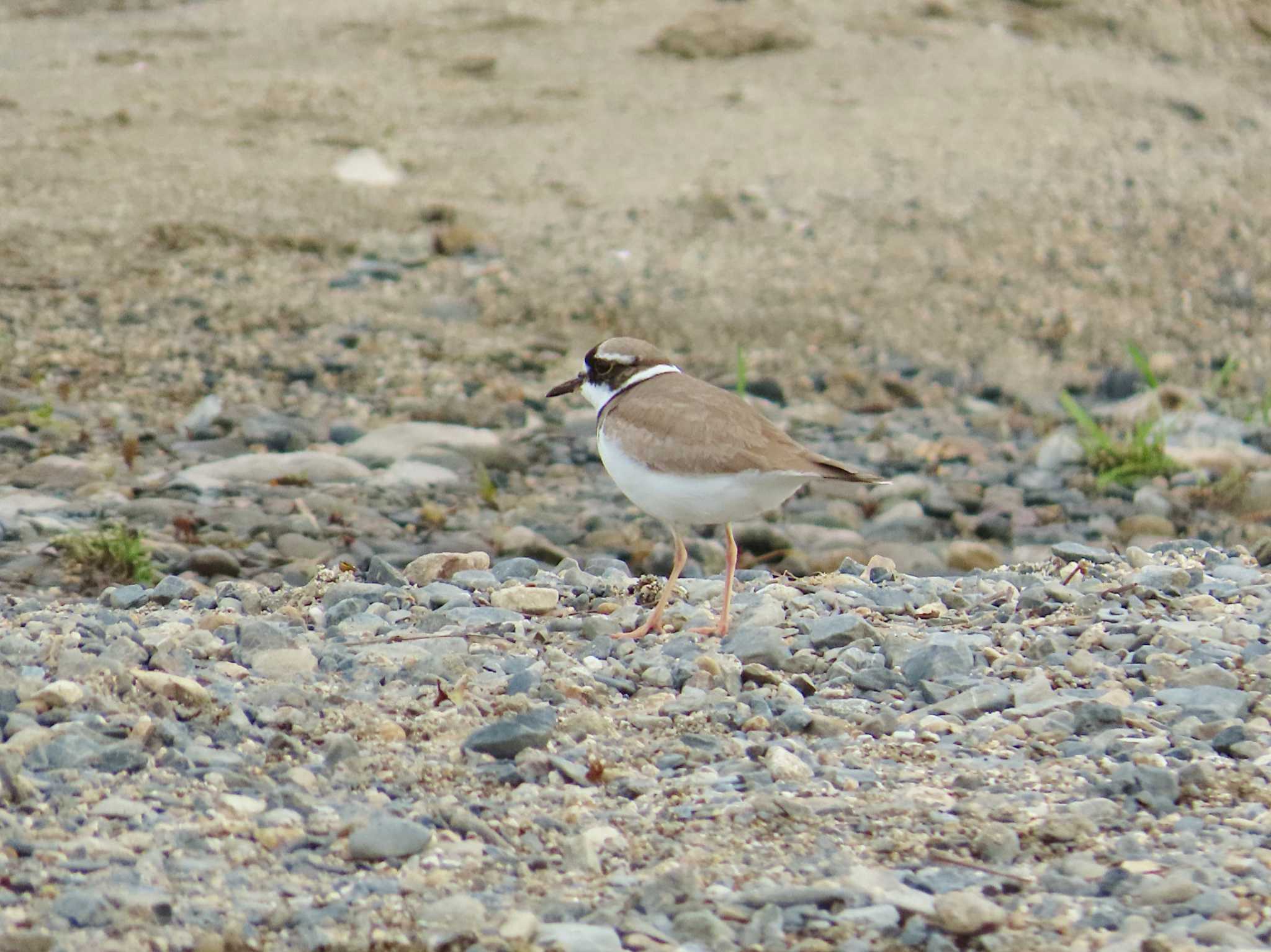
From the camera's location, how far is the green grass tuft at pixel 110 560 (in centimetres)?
671

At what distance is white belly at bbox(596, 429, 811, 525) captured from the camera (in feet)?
17.2

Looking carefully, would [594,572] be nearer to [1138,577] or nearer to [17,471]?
[1138,577]

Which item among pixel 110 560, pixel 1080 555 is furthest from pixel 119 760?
pixel 1080 555

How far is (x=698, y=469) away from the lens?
527 centimetres

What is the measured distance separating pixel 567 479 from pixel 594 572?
2.30 metres

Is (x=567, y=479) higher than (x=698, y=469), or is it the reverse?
(x=698, y=469)

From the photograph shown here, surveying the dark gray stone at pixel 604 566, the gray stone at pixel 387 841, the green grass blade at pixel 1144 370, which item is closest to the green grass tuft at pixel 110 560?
the dark gray stone at pixel 604 566

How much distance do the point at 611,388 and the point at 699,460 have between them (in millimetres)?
896

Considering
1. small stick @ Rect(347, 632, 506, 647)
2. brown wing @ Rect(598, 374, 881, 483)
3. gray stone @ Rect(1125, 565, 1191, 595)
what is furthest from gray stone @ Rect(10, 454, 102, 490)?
gray stone @ Rect(1125, 565, 1191, 595)

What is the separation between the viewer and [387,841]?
3859 mm

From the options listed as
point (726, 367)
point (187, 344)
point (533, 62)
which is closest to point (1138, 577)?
point (726, 367)

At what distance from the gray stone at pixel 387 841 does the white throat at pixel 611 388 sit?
225 centimetres

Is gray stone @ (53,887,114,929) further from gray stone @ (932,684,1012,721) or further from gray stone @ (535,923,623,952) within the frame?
gray stone @ (932,684,1012,721)

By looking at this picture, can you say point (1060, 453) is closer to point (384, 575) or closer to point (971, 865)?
point (384, 575)
